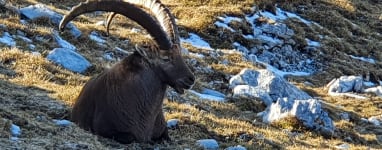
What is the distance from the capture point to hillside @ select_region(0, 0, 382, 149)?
37.3 ft

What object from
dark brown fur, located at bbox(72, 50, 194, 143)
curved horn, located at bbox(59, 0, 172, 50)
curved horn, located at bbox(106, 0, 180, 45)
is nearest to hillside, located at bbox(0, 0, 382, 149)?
dark brown fur, located at bbox(72, 50, 194, 143)

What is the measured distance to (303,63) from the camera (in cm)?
3006

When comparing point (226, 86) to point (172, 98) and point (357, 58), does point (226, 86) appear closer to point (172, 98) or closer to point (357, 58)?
point (172, 98)

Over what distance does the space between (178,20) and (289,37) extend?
5.72m

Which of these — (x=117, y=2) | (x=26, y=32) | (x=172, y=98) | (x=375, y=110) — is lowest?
(x=375, y=110)

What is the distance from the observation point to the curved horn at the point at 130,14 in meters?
9.94

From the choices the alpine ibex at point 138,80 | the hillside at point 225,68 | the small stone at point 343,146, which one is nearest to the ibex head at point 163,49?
the alpine ibex at point 138,80

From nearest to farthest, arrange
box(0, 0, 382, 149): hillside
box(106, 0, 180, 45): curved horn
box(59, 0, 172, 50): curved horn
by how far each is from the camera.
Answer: box(59, 0, 172, 50): curved horn → box(106, 0, 180, 45): curved horn → box(0, 0, 382, 149): hillside

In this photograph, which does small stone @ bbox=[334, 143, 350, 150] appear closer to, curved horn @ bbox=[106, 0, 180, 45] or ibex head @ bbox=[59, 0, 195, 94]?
ibex head @ bbox=[59, 0, 195, 94]

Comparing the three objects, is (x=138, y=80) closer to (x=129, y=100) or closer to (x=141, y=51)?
(x=129, y=100)

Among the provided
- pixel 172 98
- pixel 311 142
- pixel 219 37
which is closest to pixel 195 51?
pixel 219 37

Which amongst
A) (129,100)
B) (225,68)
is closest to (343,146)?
(129,100)

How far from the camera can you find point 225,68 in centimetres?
2394

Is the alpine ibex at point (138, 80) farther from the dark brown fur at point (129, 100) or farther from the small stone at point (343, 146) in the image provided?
the small stone at point (343, 146)
